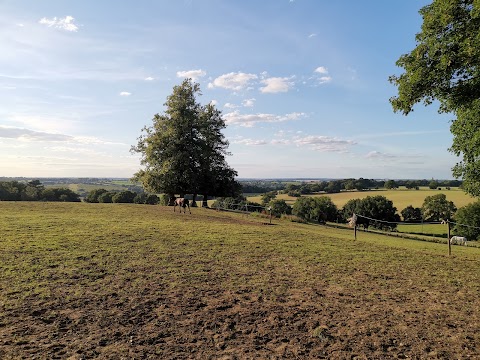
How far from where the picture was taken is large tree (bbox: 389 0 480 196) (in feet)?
40.4

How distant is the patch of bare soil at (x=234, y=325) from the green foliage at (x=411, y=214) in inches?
3635

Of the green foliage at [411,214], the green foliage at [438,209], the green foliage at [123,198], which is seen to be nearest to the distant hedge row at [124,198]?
the green foliage at [123,198]

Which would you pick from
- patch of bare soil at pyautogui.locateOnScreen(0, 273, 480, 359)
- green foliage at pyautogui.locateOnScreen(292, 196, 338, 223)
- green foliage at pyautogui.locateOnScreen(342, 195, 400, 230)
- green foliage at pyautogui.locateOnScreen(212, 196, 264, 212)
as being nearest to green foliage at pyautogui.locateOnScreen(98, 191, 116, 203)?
green foliage at pyautogui.locateOnScreen(212, 196, 264, 212)

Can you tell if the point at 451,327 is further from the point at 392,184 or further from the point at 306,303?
the point at 392,184

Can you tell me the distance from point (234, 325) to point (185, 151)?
31495 mm

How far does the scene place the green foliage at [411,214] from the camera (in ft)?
298

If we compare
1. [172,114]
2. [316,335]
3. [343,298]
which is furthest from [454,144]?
[172,114]

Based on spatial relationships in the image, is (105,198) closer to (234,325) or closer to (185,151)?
(185,151)

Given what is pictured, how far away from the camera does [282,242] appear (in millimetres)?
16719

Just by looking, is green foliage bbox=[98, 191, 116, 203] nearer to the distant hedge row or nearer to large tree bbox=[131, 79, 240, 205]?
the distant hedge row

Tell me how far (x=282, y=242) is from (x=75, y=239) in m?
10.1

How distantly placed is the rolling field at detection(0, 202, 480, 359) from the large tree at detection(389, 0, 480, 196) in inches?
284

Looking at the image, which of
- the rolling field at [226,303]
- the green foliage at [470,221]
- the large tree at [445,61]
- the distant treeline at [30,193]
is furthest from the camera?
the green foliage at [470,221]

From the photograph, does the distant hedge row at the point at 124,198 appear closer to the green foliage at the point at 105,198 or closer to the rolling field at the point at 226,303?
the green foliage at the point at 105,198
